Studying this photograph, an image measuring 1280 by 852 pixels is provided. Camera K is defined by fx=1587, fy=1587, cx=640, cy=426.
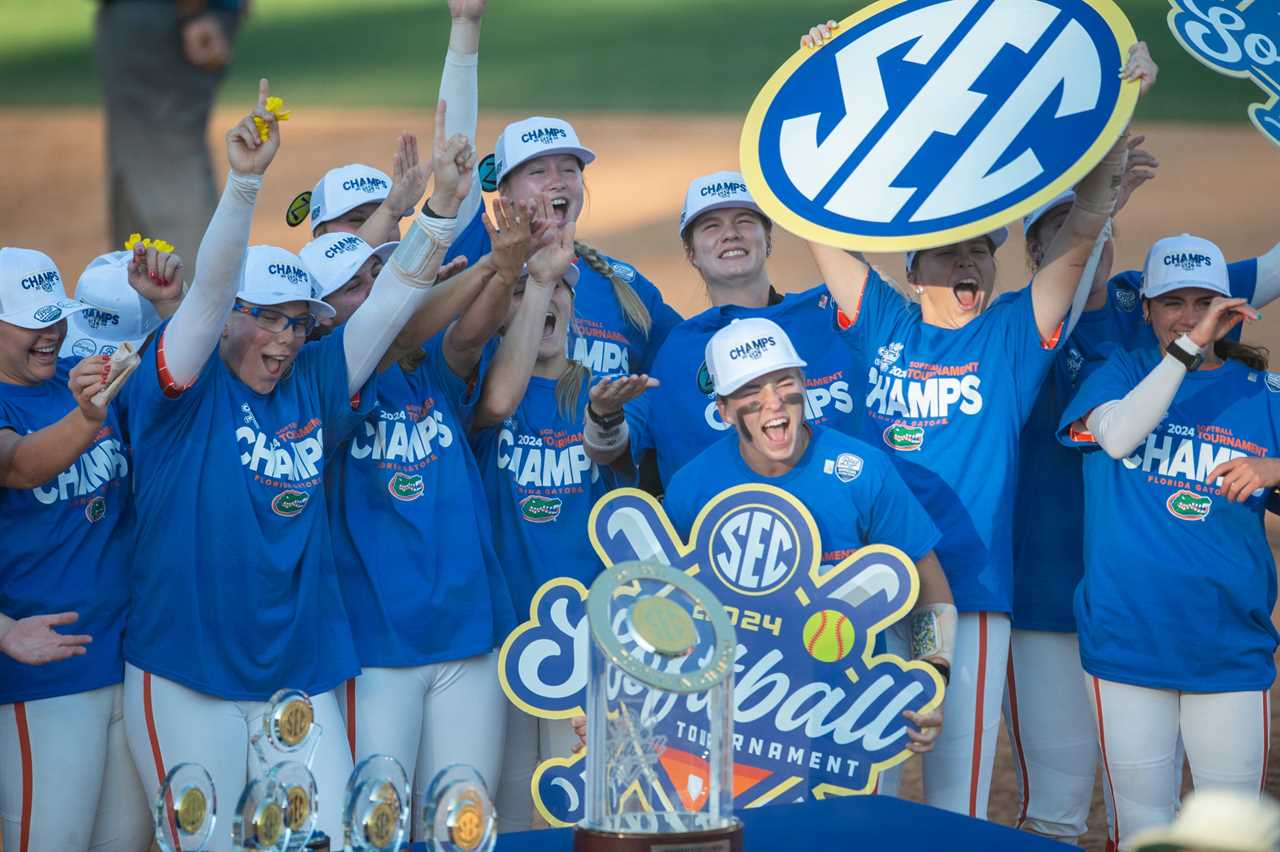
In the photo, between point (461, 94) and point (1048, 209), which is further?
point (1048, 209)

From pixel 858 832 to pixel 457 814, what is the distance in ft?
2.33

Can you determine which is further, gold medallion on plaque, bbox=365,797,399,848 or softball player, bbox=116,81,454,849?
softball player, bbox=116,81,454,849

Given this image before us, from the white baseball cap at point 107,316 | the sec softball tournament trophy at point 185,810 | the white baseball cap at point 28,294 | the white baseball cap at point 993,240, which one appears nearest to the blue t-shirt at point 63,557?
the white baseball cap at point 28,294

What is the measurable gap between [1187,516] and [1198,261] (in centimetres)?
60

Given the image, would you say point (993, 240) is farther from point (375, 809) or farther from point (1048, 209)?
point (375, 809)

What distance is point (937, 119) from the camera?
366 cm

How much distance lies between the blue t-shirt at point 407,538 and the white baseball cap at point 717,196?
915 millimetres

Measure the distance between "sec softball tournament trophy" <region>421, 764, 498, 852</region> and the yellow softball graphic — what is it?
1.23 m

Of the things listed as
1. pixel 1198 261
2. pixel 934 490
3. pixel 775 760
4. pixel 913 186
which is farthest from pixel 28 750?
pixel 1198 261

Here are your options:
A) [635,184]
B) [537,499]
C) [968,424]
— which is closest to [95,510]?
[537,499]

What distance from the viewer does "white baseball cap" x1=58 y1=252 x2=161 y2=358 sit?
12.6ft

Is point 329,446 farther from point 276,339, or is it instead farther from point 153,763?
point 153,763

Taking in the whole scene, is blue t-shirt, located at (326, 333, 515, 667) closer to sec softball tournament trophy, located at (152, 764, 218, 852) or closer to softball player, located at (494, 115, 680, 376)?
softball player, located at (494, 115, 680, 376)

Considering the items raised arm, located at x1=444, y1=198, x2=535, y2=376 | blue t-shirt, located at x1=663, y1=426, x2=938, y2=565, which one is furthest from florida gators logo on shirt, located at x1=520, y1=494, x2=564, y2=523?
blue t-shirt, located at x1=663, y1=426, x2=938, y2=565
